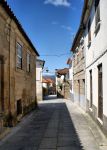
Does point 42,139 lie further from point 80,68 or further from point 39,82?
point 39,82

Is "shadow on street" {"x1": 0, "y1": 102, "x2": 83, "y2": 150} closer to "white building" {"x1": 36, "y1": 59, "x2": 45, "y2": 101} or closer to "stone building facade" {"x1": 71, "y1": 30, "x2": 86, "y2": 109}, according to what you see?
"stone building facade" {"x1": 71, "y1": 30, "x2": 86, "y2": 109}

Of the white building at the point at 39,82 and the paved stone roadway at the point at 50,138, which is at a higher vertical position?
the white building at the point at 39,82

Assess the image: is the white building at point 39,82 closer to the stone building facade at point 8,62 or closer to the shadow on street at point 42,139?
the stone building facade at point 8,62

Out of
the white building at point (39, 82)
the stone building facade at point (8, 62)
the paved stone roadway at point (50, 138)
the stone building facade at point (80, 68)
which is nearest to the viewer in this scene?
the paved stone roadway at point (50, 138)

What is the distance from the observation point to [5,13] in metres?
11.1

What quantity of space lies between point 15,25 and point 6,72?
2.60 meters

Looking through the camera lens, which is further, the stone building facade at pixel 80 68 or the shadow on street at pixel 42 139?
the stone building facade at pixel 80 68

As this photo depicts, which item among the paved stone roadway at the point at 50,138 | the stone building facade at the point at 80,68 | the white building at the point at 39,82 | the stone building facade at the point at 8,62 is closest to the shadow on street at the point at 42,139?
the paved stone roadway at the point at 50,138

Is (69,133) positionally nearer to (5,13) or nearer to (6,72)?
(6,72)

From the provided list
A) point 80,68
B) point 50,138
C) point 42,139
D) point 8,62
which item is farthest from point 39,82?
point 42,139

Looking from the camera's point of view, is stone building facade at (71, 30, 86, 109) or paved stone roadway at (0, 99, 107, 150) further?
stone building facade at (71, 30, 86, 109)

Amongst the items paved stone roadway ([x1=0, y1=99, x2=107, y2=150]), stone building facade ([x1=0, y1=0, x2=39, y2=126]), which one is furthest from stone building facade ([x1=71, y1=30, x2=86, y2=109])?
paved stone roadway ([x1=0, y1=99, x2=107, y2=150])

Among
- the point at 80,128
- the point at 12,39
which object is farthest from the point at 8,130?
the point at 12,39

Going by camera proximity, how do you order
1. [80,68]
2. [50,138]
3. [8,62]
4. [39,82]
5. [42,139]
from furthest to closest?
[39,82]
[80,68]
[8,62]
[50,138]
[42,139]
